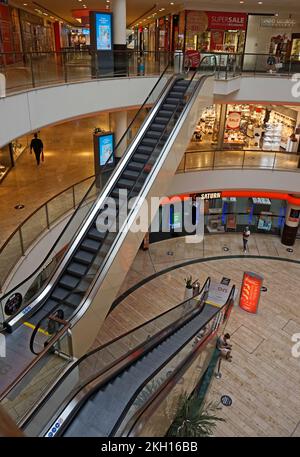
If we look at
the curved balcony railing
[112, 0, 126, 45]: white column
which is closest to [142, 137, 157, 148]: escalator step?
the curved balcony railing

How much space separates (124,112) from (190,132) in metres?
2.60

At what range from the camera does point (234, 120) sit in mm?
15641

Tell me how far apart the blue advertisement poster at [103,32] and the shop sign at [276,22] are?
828 centimetres

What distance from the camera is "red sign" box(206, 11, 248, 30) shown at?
14.1 m

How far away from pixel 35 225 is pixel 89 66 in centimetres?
456

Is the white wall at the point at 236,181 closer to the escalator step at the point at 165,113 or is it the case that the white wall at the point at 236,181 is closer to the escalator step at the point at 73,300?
the escalator step at the point at 165,113

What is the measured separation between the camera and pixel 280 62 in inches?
496

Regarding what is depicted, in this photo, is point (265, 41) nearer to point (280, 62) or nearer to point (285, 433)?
point (280, 62)

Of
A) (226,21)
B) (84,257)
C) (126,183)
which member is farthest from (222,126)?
(84,257)

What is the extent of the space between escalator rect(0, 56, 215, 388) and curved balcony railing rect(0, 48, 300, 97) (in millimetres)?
1043

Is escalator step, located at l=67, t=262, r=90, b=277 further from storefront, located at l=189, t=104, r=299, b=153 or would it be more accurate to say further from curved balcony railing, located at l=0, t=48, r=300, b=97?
storefront, located at l=189, t=104, r=299, b=153

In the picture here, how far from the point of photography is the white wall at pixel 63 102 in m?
6.54

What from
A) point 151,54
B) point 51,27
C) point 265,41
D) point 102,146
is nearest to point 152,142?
point 102,146

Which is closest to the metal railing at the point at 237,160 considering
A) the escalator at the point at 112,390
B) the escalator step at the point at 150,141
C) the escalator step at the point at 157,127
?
the escalator step at the point at 157,127
